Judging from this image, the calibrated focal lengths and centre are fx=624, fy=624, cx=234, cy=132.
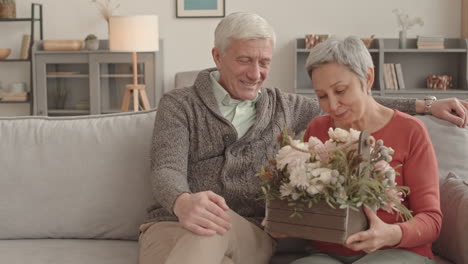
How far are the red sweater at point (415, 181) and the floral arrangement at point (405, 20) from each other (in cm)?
439

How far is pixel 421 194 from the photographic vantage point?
64.8 inches

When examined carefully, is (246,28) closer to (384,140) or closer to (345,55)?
(345,55)

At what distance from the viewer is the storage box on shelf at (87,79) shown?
5996 mm

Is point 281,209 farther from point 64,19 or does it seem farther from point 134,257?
point 64,19

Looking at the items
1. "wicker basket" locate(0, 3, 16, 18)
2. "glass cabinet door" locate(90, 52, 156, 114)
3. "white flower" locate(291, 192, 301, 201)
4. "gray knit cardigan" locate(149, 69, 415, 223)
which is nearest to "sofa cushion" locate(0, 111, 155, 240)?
"gray knit cardigan" locate(149, 69, 415, 223)

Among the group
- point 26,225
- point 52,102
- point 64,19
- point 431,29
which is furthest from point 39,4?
point 26,225

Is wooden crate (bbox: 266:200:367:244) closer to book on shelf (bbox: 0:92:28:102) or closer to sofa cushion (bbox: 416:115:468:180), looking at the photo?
sofa cushion (bbox: 416:115:468:180)

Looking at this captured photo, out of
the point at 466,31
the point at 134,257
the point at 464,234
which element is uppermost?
the point at 466,31

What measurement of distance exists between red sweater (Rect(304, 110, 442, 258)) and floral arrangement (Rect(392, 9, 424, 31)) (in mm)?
4394

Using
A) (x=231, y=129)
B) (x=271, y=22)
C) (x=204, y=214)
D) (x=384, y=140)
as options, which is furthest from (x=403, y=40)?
(x=204, y=214)

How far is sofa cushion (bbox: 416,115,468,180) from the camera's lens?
2066 millimetres

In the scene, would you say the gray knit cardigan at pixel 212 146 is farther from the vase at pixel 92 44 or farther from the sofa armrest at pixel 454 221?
the vase at pixel 92 44

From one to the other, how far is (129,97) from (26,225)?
11.6 feet

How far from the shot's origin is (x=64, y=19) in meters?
6.36
